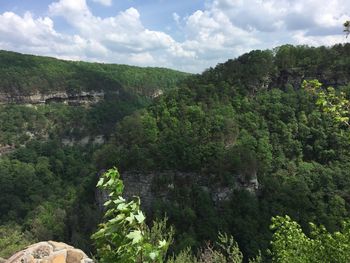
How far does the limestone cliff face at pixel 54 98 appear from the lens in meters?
129

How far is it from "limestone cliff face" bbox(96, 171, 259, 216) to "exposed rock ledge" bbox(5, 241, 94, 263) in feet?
139

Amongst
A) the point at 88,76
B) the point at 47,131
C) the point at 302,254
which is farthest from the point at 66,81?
the point at 302,254

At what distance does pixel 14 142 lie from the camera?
357 feet

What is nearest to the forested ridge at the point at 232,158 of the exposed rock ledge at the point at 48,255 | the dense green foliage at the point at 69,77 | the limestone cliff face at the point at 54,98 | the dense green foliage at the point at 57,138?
the dense green foliage at the point at 57,138

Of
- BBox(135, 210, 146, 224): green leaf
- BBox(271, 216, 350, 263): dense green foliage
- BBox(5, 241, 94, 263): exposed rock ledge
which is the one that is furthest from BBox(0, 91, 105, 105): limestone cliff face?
BBox(135, 210, 146, 224): green leaf

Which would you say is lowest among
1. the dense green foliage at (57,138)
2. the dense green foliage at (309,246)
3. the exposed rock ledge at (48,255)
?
the dense green foliage at (57,138)

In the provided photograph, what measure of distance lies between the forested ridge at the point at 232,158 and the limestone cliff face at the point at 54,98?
4842cm

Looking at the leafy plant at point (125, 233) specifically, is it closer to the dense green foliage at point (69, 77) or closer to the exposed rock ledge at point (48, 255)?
the exposed rock ledge at point (48, 255)

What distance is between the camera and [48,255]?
8297 mm

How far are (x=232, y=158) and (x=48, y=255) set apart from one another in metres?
44.3

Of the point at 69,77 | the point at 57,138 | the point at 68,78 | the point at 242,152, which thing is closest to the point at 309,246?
the point at 242,152

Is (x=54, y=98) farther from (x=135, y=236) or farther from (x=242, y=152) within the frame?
(x=135, y=236)

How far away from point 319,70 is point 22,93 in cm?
9725

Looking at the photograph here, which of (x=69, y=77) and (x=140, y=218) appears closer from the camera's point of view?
(x=140, y=218)
